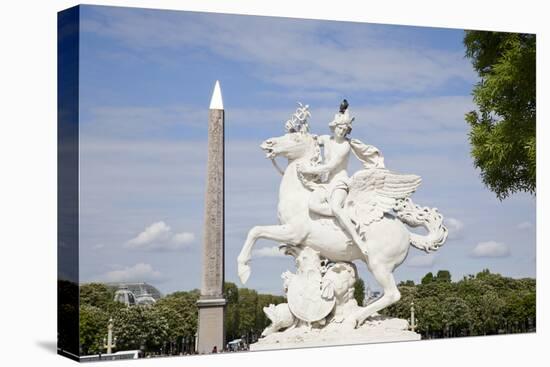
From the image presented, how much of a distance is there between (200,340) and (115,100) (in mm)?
2622

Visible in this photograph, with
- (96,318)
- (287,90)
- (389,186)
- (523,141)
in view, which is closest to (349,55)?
(287,90)

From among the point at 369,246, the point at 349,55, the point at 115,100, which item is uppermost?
the point at 349,55

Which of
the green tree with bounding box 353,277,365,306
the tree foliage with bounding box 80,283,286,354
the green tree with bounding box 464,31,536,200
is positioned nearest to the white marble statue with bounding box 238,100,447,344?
the tree foliage with bounding box 80,283,286,354

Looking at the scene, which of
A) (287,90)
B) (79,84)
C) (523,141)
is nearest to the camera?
(79,84)

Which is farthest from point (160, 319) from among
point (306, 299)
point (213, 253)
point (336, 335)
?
point (336, 335)

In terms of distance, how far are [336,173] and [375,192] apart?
1.59ft

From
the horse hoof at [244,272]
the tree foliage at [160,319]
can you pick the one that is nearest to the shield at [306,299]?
the horse hoof at [244,272]

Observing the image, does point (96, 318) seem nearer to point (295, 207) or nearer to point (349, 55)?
point (295, 207)

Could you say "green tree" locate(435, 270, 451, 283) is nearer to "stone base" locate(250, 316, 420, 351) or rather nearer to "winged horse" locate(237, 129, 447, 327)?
"stone base" locate(250, 316, 420, 351)

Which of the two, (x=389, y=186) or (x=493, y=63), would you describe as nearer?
(x=389, y=186)

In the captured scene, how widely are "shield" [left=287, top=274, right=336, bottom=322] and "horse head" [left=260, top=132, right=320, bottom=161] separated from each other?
1.30m

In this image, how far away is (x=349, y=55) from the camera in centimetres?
1423

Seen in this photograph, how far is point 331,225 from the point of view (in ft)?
42.8

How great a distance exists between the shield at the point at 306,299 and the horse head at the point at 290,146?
1.30 meters
